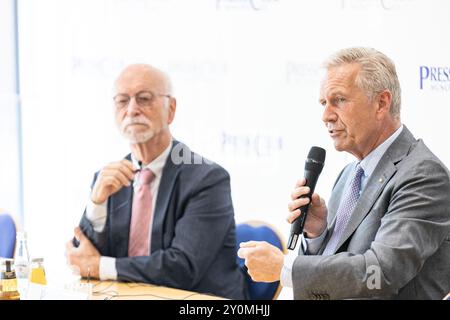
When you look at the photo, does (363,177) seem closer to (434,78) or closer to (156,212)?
(434,78)

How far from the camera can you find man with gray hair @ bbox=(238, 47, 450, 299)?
6.72 feet

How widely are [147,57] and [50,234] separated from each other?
1.02m

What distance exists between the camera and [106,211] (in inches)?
121

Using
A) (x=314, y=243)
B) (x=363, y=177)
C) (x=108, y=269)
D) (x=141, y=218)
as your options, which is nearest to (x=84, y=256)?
(x=108, y=269)

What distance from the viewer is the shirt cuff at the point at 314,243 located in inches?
94.1

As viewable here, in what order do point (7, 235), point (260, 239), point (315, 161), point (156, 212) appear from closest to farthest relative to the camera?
point (315, 161) < point (260, 239) < point (156, 212) < point (7, 235)

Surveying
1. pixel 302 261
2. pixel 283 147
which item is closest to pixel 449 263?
pixel 302 261

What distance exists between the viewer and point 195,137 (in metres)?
3.03

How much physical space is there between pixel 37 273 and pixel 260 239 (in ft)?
3.07

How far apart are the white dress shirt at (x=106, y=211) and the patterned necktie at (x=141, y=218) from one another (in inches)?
0.9

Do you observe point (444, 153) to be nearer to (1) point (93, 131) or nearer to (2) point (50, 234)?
(1) point (93, 131)

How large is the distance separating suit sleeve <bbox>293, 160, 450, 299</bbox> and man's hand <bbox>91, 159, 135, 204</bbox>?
1213 millimetres

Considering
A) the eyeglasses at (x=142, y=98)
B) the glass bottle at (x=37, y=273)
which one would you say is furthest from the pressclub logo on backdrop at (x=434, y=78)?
the glass bottle at (x=37, y=273)

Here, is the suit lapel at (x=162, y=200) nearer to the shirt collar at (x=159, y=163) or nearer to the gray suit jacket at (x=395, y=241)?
the shirt collar at (x=159, y=163)
